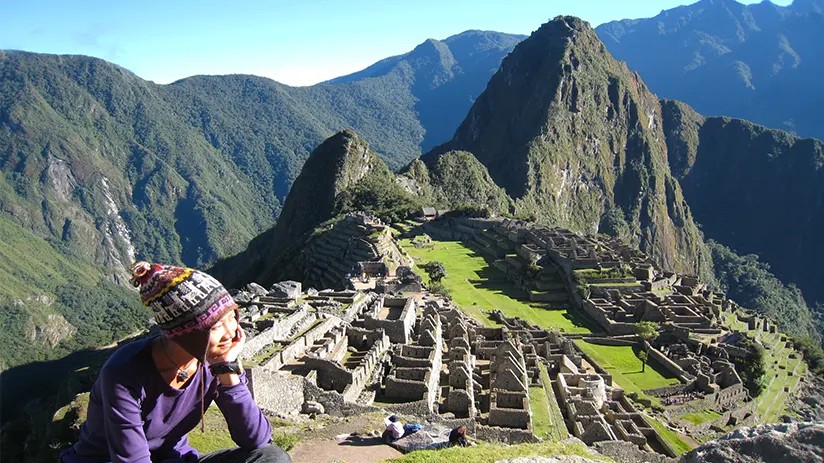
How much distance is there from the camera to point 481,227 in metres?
85.7

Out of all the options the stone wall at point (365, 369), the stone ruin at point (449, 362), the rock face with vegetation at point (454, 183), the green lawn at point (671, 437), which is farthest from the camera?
the rock face with vegetation at point (454, 183)

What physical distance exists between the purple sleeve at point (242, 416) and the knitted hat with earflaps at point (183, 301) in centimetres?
45

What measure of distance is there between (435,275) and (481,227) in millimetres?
33652

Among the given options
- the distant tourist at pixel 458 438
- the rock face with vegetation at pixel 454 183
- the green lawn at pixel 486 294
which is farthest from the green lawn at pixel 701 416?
the rock face with vegetation at pixel 454 183

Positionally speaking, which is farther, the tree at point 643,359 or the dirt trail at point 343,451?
the tree at point 643,359

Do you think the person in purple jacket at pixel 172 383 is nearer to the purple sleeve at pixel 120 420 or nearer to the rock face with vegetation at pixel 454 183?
the purple sleeve at pixel 120 420

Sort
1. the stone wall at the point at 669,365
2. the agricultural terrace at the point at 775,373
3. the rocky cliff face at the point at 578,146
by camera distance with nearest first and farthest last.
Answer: the stone wall at the point at 669,365, the agricultural terrace at the point at 775,373, the rocky cliff face at the point at 578,146

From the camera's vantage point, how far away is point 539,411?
23.1 metres

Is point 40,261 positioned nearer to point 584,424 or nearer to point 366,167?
point 366,167

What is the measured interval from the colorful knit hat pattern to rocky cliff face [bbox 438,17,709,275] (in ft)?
499

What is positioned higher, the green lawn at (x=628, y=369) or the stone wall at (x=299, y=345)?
the stone wall at (x=299, y=345)

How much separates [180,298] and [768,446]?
506cm

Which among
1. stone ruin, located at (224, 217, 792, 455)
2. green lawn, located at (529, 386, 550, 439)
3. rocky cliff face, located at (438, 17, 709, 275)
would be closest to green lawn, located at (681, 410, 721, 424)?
stone ruin, located at (224, 217, 792, 455)

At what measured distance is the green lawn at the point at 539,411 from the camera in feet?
69.2
